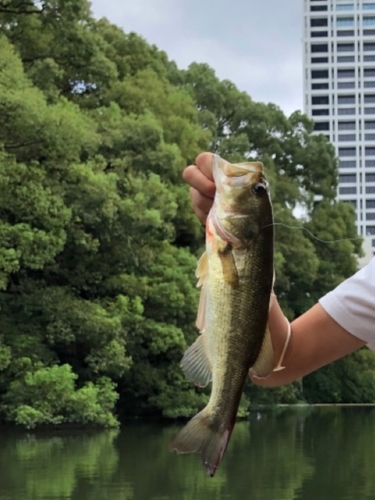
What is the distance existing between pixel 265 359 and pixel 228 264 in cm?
22

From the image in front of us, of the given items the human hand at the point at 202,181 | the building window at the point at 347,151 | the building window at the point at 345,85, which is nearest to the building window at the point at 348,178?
the building window at the point at 347,151

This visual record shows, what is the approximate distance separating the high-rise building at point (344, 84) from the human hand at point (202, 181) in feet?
259

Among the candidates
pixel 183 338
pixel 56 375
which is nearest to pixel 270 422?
pixel 183 338

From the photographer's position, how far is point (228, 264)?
64.3 inches

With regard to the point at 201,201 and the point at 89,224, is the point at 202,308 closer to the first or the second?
the point at 201,201

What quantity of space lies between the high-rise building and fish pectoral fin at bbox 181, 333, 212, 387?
78984 millimetres

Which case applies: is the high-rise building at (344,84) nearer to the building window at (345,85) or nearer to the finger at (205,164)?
the building window at (345,85)

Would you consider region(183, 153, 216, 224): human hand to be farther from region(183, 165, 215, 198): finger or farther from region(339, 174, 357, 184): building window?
region(339, 174, 357, 184): building window

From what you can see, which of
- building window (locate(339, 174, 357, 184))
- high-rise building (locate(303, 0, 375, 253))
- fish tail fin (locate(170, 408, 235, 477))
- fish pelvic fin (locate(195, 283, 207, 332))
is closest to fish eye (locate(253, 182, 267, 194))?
fish pelvic fin (locate(195, 283, 207, 332))

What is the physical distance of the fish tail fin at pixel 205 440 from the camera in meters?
1.60

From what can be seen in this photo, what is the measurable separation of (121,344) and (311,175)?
1523 centimetres

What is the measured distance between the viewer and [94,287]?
1777 centimetres

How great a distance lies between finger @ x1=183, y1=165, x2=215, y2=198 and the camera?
1.70 metres

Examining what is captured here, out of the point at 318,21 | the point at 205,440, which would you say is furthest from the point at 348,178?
the point at 205,440
